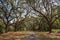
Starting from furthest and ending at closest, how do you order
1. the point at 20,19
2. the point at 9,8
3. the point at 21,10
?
the point at 20,19 → the point at 21,10 → the point at 9,8

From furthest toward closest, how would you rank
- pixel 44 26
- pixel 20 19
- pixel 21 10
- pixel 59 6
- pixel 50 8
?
pixel 44 26 < pixel 20 19 < pixel 21 10 < pixel 50 8 < pixel 59 6

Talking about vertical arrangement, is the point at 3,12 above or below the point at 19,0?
below

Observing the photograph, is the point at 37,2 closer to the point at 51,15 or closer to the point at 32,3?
the point at 32,3

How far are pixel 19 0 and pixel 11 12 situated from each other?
3571 millimetres

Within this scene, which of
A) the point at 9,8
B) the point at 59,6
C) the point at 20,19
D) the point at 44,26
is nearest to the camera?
→ the point at 59,6

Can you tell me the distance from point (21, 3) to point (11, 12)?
10.7ft

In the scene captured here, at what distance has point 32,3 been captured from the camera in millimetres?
29328

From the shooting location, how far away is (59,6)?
29.0 metres

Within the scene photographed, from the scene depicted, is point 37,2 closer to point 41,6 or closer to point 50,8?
point 41,6

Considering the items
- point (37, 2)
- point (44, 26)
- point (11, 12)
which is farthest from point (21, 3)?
point (44, 26)

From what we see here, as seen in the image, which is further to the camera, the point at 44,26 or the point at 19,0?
the point at 44,26

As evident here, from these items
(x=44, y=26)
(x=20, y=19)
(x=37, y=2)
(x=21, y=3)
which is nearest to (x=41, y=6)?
(x=37, y=2)

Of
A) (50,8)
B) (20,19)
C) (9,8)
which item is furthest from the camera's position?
(20,19)

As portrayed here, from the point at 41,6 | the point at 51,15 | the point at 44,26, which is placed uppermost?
the point at 41,6
